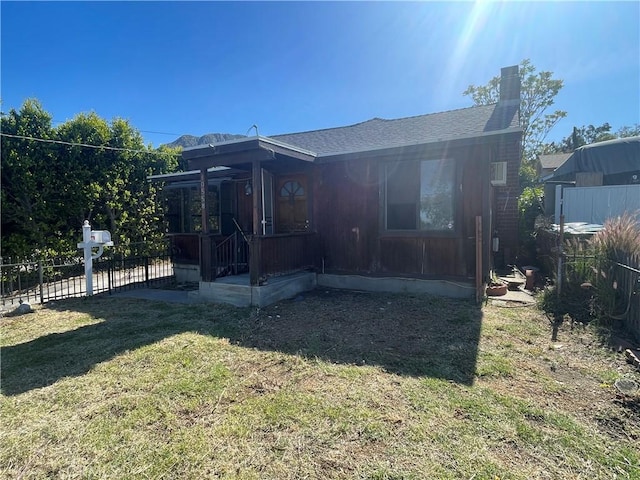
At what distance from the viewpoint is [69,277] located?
934 centimetres

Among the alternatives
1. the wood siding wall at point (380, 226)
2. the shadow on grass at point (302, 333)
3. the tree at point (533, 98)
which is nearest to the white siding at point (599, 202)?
the wood siding wall at point (380, 226)

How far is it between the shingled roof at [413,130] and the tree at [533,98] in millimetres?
17328

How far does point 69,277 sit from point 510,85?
12926 millimetres

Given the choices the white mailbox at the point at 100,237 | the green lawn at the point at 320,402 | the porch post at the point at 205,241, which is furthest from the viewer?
the white mailbox at the point at 100,237

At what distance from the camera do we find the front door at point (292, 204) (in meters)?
7.72

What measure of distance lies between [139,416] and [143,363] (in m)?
1.18

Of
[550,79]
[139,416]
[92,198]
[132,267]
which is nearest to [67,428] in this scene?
[139,416]

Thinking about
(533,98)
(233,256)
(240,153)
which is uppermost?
(533,98)

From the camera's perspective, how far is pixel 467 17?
22.7ft

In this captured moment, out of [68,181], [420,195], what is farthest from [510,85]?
[68,181]

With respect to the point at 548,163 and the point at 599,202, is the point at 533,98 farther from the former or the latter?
the point at 599,202

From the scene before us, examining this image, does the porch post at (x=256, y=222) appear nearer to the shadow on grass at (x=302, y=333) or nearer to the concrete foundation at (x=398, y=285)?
the shadow on grass at (x=302, y=333)

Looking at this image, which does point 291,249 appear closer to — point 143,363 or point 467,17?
point 143,363

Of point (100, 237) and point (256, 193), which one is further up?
point (256, 193)
